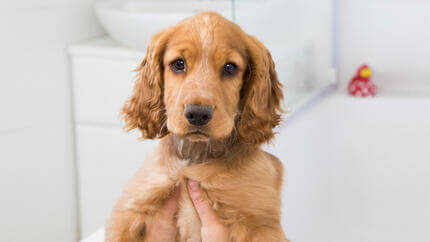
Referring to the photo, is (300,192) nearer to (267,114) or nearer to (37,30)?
(267,114)

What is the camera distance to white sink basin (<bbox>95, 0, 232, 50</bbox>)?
66.5 inches

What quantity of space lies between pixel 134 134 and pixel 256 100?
1.13 meters

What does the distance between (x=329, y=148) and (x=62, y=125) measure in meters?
0.98

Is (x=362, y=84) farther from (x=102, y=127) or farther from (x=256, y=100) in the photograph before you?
(x=256, y=100)

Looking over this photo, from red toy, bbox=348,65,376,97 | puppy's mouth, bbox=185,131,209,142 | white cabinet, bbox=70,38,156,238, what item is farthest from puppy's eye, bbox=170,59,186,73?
red toy, bbox=348,65,376,97

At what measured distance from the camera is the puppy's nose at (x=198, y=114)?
0.69m

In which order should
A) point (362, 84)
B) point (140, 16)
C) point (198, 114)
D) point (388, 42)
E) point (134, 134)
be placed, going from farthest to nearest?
1. point (388, 42)
2. point (362, 84)
3. point (134, 134)
4. point (140, 16)
5. point (198, 114)

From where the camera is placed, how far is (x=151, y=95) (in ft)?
2.65

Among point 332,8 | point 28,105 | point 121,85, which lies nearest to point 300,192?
point 121,85

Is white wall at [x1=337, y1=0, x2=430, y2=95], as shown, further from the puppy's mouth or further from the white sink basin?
the puppy's mouth

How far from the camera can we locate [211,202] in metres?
0.77

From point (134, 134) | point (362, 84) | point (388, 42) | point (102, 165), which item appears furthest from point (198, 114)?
point (388, 42)

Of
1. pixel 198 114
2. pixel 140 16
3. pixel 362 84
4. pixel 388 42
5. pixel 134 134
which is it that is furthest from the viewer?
pixel 388 42

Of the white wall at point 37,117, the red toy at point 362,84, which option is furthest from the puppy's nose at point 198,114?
the red toy at point 362,84
